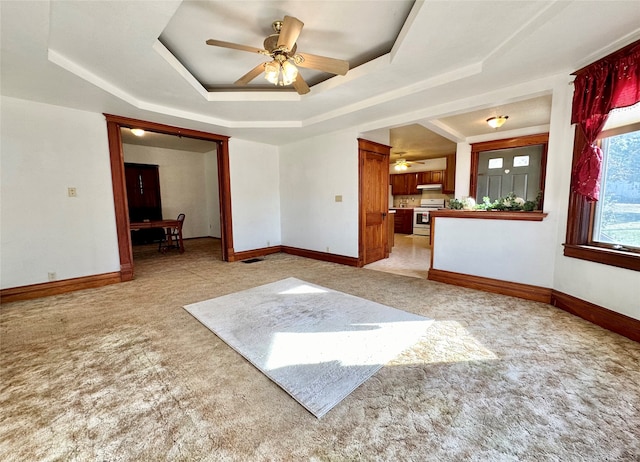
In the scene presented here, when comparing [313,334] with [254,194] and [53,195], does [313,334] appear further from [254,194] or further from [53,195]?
[254,194]

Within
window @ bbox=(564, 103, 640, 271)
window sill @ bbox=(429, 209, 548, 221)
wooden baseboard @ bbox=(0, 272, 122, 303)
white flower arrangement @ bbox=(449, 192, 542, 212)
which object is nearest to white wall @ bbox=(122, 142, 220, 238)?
wooden baseboard @ bbox=(0, 272, 122, 303)

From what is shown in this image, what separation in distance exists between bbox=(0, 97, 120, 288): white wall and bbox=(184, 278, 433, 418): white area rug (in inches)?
83.2

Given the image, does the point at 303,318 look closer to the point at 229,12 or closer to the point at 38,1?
the point at 229,12

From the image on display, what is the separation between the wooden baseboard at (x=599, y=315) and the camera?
2199 mm

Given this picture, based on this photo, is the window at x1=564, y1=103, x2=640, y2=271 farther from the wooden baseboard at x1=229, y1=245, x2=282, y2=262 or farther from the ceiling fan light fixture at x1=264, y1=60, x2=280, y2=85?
the wooden baseboard at x1=229, y1=245, x2=282, y2=262

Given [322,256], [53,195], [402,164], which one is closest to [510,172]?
[402,164]

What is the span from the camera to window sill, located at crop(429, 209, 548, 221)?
3.01 meters

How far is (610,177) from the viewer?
255 centimetres

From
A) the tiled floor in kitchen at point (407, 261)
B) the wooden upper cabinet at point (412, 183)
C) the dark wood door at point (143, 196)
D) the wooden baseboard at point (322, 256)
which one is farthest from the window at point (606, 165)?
the dark wood door at point (143, 196)

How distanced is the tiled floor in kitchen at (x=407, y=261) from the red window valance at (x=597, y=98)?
7.26 ft

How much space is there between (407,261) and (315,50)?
3.89m

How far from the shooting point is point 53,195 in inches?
137

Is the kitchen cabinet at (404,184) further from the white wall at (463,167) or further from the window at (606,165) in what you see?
the window at (606,165)

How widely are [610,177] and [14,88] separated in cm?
633
